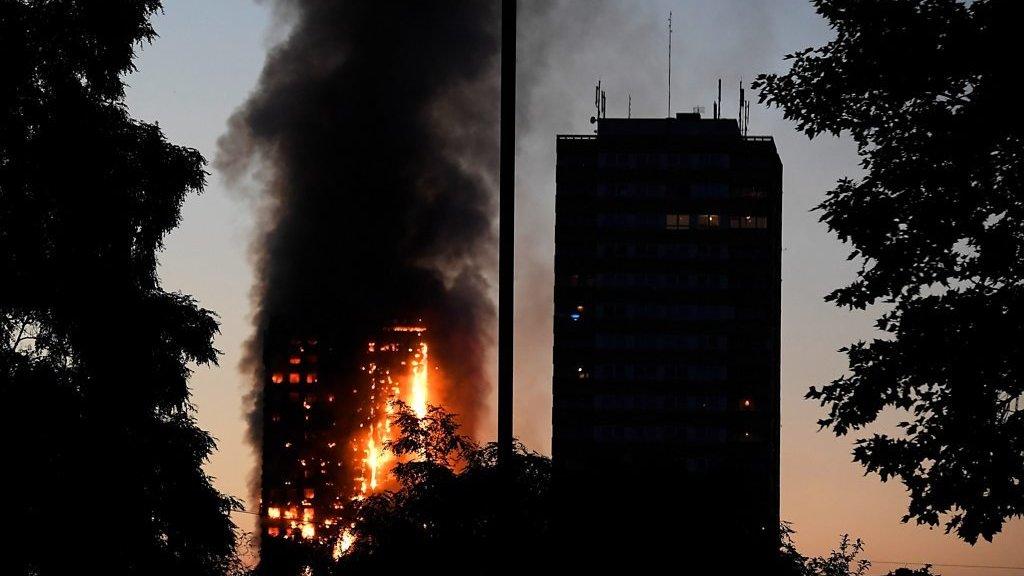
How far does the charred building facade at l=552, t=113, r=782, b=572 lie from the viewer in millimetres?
167750

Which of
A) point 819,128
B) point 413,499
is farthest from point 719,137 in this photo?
point 819,128

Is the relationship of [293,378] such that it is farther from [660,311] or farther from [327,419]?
[660,311]

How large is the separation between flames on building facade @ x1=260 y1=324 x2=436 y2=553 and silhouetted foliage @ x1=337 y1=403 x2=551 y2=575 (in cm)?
11466

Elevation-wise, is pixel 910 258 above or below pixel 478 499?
above

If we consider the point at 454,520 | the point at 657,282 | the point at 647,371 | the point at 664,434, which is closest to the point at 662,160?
the point at 657,282

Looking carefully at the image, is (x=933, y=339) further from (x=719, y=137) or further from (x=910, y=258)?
(x=719, y=137)

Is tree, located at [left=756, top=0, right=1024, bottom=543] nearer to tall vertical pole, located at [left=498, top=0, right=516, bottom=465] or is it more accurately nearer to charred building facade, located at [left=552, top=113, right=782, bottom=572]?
tall vertical pole, located at [left=498, top=0, right=516, bottom=465]

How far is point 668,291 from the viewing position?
171 m

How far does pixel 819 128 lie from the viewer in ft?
56.2

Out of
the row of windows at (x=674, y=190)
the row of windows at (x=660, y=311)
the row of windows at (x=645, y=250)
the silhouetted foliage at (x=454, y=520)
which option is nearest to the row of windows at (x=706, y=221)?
the row of windows at (x=645, y=250)

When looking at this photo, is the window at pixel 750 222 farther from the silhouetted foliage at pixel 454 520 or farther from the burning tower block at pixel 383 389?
the silhouetted foliage at pixel 454 520

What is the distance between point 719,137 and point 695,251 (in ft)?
46.5

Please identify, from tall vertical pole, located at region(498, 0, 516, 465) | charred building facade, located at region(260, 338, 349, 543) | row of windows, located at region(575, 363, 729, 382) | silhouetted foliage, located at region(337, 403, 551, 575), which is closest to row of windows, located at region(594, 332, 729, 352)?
row of windows, located at region(575, 363, 729, 382)

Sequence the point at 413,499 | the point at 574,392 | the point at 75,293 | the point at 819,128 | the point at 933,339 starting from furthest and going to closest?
the point at 574,392
the point at 413,499
the point at 75,293
the point at 819,128
the point at 933,339
